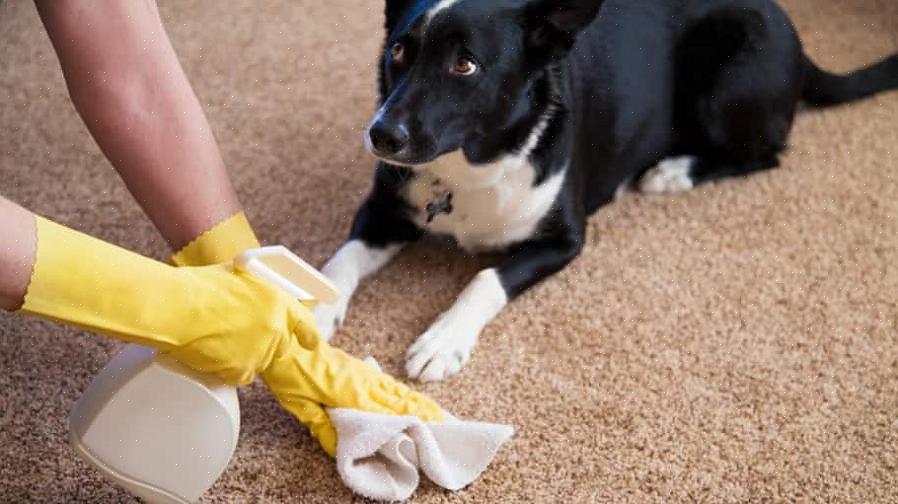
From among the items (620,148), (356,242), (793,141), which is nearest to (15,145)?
(356,242)

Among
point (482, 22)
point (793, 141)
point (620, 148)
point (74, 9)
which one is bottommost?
point (793, 141)

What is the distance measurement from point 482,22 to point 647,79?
549 mm

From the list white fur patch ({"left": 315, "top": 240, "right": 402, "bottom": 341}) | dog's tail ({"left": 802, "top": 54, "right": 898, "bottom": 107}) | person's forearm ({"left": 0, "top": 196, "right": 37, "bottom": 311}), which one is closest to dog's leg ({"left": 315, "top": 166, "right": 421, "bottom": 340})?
white fur patch ({"left": 315, "top": 240, "right": 402, "bottom": 341})

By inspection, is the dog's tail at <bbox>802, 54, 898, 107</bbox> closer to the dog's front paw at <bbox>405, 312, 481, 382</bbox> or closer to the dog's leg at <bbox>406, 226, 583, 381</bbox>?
the dog's leg at <bbox>406, 226, 583, 381</bbox>

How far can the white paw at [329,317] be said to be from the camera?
155 cm

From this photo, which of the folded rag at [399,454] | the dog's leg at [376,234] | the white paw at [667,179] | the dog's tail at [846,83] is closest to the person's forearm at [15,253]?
the folded rag at [399,454]

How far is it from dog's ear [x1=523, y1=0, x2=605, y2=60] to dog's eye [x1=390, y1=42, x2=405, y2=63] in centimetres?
20

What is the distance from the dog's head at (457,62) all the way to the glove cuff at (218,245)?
0.26 m

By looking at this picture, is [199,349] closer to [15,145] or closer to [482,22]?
[482,22]

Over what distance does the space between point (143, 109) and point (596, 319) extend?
819mm

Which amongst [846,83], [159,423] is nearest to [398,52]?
[159,423]

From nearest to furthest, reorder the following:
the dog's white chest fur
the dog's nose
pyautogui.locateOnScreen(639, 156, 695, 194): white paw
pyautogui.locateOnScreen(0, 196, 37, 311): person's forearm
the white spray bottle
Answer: pyautogui.locateOnScreen(0, 196, 37, 311): person's forearm, the white spray bottle, the dog's nose, the dog's white chest fur, pyautogui.locateOnScreen(639, 156, 695, 194): white paw

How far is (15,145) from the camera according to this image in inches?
81.1

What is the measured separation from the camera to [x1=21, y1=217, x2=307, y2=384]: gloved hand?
104cm
